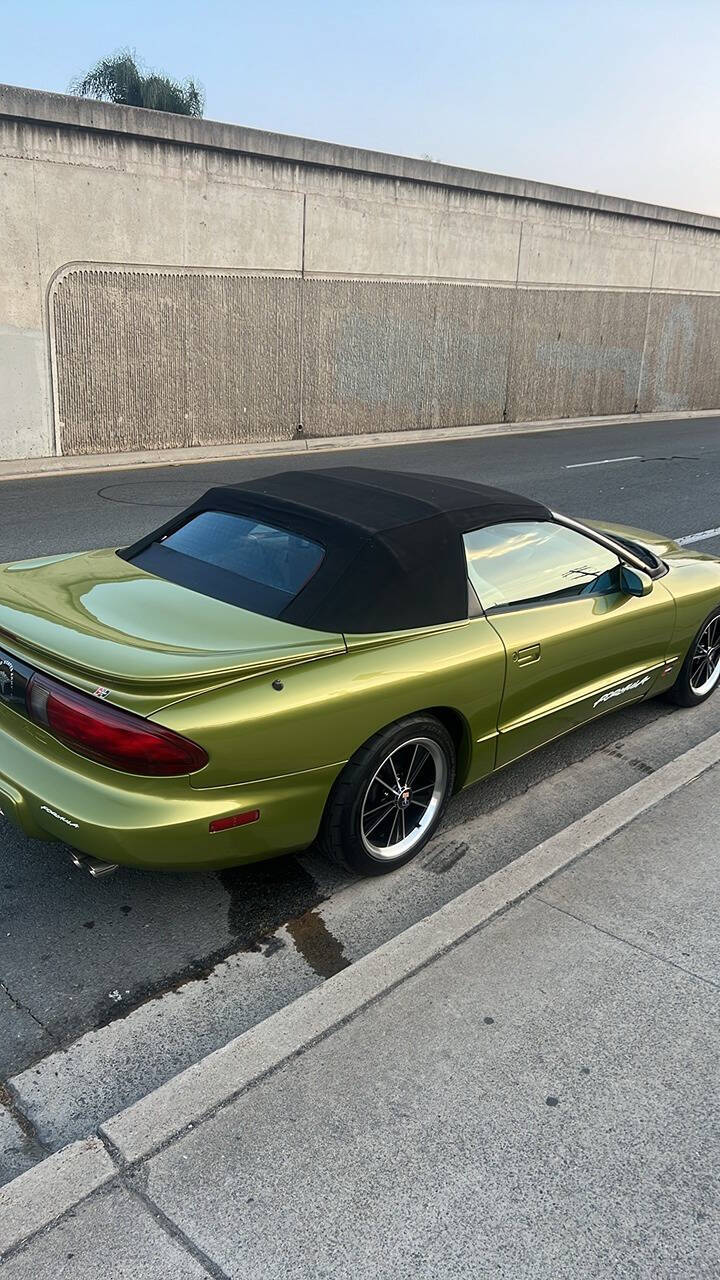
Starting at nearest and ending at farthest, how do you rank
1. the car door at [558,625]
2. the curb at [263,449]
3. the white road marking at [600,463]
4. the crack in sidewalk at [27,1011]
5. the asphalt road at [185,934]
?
1. the asphalt road at [185,934]
2. the crack in sidewalk at [27,1011]
3. the car door at [558,625]
4. the curb at [263,449]
5. the white road marking at [600,463]

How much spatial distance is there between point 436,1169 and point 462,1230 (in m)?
0.17

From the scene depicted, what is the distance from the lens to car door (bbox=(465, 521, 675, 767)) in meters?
3.99

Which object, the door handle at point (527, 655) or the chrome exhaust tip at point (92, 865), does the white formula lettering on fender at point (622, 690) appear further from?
the chrome exhaust tip at point (92, 865)

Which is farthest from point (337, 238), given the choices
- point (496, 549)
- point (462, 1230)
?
point (462, 1230)

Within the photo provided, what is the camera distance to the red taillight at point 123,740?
2.91m

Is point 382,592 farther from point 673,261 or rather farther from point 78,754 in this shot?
point 673,261

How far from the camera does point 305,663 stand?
3.23 m

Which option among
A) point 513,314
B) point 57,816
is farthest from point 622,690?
point 513,314

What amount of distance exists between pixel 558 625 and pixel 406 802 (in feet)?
3.56

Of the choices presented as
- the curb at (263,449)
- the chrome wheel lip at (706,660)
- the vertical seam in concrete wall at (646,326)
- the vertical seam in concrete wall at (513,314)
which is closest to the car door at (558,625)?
the chrome wheel lip at (706,660)

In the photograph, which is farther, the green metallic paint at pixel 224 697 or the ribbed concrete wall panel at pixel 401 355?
the ribbed concrete wall panel at pixel 401 355

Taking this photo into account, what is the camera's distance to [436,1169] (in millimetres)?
2373

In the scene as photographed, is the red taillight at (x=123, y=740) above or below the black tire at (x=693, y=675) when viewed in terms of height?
above

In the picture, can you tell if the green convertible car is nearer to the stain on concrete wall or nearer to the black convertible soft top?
the black convertible soft top
